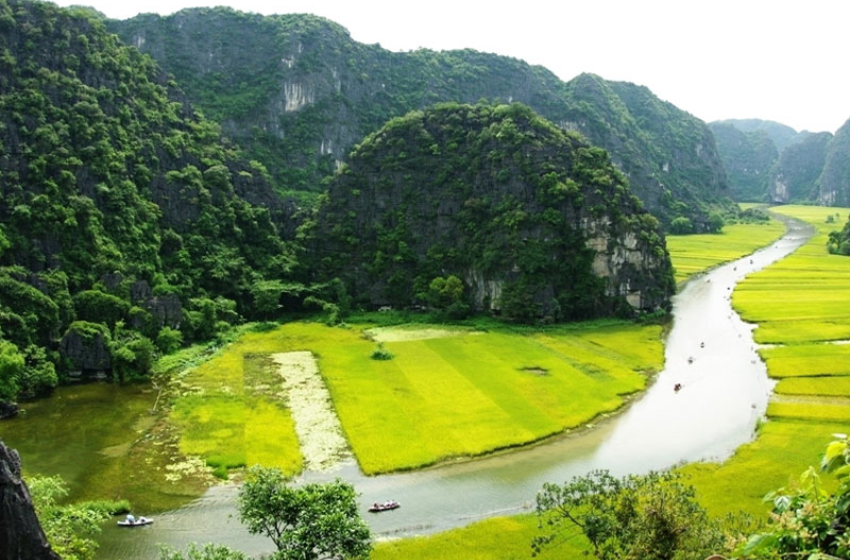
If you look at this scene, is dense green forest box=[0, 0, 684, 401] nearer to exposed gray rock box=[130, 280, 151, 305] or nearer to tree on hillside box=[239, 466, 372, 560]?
exposed gray rock box=[130, 280, 151, 305]

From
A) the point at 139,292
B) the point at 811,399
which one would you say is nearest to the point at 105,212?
the point at 139,292

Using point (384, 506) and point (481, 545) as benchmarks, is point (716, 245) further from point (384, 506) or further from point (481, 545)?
point (481, 545)

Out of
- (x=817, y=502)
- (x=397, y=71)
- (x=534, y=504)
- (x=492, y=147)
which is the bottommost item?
(x=534, y=504)

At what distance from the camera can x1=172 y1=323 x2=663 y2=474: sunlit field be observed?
147 ft

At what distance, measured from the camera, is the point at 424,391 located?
182ft

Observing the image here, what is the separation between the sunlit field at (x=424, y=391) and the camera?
44906mm

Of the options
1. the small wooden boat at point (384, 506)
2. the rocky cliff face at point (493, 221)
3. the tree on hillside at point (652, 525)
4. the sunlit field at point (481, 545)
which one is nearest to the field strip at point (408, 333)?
the rocky cliff face at point (493, 221)

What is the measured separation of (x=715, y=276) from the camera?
362 feet

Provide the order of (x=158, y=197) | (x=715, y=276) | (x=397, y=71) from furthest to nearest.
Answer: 1. (x=397, y=71)
2. (x=715, y=276)
3. (x=158, y=197)

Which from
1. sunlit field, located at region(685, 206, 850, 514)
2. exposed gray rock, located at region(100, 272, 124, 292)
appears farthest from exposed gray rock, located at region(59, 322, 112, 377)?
sunlit field, located at region(685, 206, 850, 514)

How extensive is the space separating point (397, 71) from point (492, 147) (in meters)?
64.6

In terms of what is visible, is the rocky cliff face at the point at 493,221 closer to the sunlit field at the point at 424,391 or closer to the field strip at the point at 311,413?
the sunlit field at the point at 424,391

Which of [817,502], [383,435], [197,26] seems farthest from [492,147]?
[817,502]

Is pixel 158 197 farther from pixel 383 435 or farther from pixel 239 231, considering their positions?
pixel 383 435
